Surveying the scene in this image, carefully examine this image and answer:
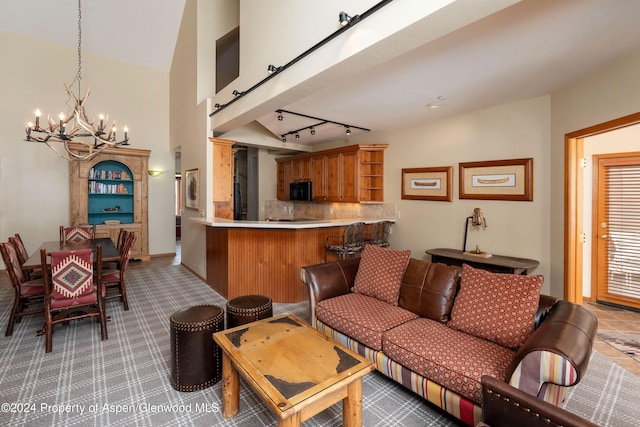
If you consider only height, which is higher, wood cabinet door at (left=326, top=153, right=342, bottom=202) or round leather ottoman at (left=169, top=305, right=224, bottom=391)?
Answer: wood cabinet door at (left=326, top=153, right=342, bottom=202)

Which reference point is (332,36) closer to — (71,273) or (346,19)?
(346,19)

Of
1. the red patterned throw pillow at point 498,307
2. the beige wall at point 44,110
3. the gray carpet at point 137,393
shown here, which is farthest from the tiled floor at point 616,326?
the beige wall at point 44,110

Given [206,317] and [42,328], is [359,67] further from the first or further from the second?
[42,328]

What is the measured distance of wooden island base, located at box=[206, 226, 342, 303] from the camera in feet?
13.7

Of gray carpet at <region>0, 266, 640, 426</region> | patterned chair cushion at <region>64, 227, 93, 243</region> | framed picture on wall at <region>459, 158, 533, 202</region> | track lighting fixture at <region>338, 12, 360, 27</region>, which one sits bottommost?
gray carpet at <region>0, 266, 640, 426</region>

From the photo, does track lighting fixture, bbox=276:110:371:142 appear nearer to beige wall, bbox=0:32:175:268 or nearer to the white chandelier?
the white chandelier

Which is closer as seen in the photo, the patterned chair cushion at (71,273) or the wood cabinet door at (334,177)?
the patterned chair cushion at (71,273)

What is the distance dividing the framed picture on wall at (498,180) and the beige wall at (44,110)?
6750mm

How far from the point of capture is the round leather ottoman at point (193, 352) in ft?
7.17

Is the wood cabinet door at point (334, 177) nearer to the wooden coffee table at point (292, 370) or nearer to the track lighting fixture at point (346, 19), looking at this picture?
the track lighting fixture at point (346, 19)

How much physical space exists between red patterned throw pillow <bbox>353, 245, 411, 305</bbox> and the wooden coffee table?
0.94 metres

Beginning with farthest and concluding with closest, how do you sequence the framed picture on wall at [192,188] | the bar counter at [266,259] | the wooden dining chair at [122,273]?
the framed picture on wall at [192,188]
the bar counter at [266,259]
the wooden dining chair at [122,273]

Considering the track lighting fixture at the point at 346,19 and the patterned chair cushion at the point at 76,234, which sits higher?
the track lighting fixture at the point at 346,19

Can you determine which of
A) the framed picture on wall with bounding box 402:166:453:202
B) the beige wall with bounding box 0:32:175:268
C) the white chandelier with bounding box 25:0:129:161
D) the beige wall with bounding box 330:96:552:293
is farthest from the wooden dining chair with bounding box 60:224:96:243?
the framed picture on wall with bounding box 402:166:453:202
